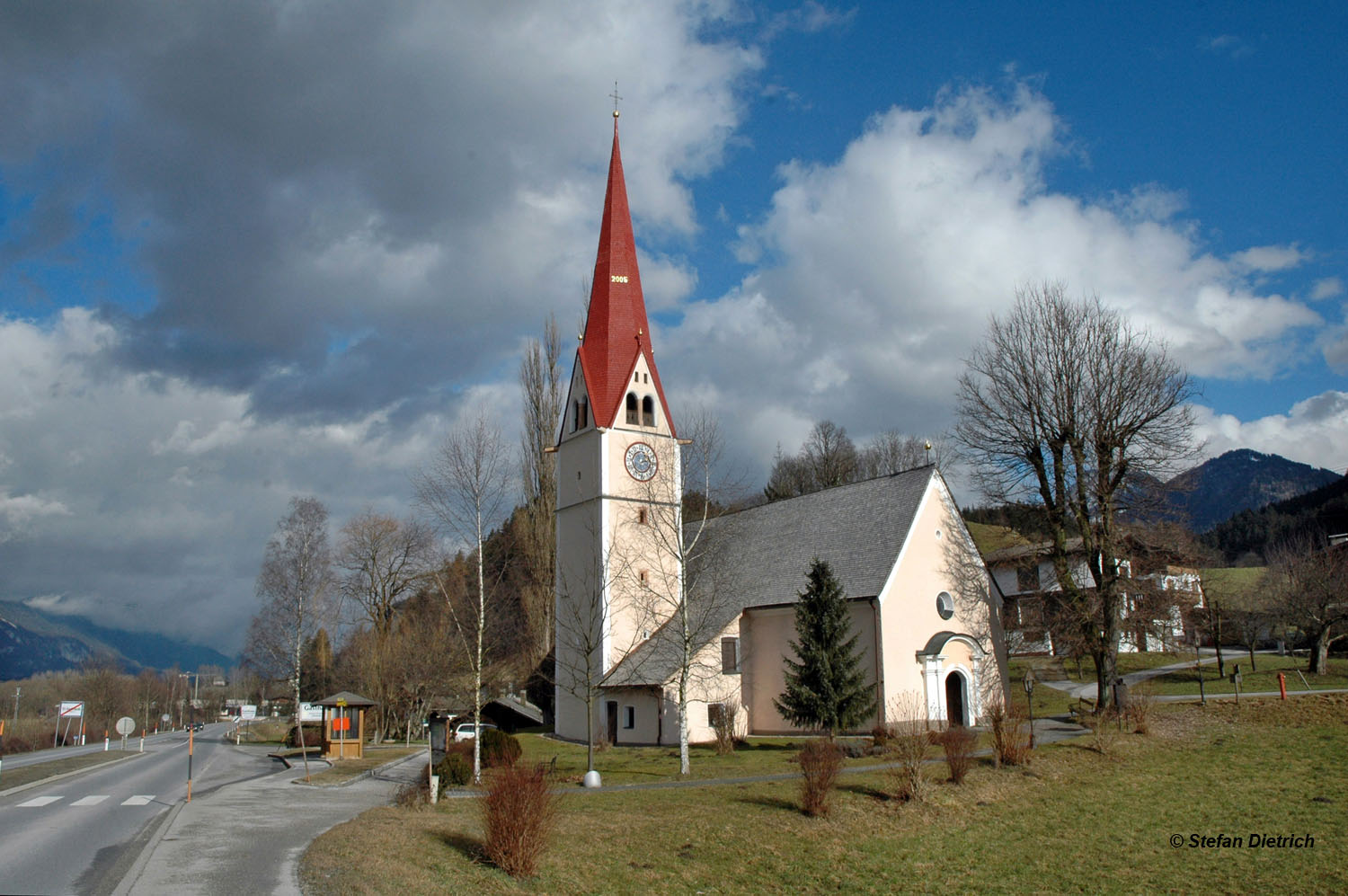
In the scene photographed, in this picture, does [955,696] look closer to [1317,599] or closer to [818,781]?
[1317,599]

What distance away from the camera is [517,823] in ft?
40.4

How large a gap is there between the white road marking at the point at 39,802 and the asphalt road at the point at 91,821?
20mm

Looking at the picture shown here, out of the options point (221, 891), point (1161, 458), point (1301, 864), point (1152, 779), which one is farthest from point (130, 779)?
point (1161, 458)

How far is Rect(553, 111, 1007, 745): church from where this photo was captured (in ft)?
96.6

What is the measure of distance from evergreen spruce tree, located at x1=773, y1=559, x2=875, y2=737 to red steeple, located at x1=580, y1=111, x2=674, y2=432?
14.2 meters

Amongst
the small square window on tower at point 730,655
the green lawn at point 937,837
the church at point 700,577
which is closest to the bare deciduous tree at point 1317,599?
the church at point 700,577

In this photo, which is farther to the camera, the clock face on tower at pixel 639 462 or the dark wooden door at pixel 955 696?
the clock face on tower at pixel 639 462

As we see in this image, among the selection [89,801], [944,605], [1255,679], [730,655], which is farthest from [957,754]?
[1255,679]

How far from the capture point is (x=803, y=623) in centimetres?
2670

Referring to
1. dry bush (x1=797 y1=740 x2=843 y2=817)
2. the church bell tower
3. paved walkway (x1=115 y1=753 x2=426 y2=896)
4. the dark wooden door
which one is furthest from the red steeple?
dry bush (x1=797 y1=740 x2=843 y2=817)

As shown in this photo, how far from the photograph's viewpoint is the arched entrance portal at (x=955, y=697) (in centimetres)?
2995

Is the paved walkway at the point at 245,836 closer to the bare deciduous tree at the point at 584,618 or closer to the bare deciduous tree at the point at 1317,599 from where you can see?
the bare deciduous tree at the point at 584,618

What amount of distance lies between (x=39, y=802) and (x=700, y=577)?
23070mm

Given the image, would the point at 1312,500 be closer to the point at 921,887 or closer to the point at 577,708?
the point at 577,708
